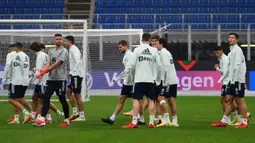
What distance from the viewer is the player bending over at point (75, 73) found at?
1418 centimetres

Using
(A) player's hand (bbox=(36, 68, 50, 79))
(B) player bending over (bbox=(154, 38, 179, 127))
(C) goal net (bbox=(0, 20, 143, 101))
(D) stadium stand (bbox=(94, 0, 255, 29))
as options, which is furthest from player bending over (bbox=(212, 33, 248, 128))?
(D) stadium stand (bbox=(94, 0, 255, 29))

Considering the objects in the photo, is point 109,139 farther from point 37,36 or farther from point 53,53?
point 37,36

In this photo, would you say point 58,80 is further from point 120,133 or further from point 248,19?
point 248,19

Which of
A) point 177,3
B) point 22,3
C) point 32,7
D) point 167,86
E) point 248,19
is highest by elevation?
point 22,3

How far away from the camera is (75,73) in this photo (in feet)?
47.4

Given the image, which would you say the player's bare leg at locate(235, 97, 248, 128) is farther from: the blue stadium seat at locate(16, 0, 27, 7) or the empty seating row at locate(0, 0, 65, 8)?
the blue stadium seat at locate(16, 0, 27, 7)

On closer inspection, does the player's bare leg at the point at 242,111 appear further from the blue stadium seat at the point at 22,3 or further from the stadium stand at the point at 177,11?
the blue stadium seat at the point at 22,3

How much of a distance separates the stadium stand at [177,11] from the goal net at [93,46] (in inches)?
271

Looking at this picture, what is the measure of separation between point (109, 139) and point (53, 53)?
3.64m

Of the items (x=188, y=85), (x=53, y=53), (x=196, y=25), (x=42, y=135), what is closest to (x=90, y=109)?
(x=53, y=53)

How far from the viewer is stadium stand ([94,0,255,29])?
3419cm

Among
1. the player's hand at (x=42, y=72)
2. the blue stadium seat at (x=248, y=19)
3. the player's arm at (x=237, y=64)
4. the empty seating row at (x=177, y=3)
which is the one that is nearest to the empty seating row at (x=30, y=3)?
the empty seating row at (x=177, y=3)

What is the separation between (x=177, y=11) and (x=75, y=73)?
22170 millimetres

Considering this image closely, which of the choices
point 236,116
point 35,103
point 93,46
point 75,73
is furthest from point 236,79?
point 93,46
